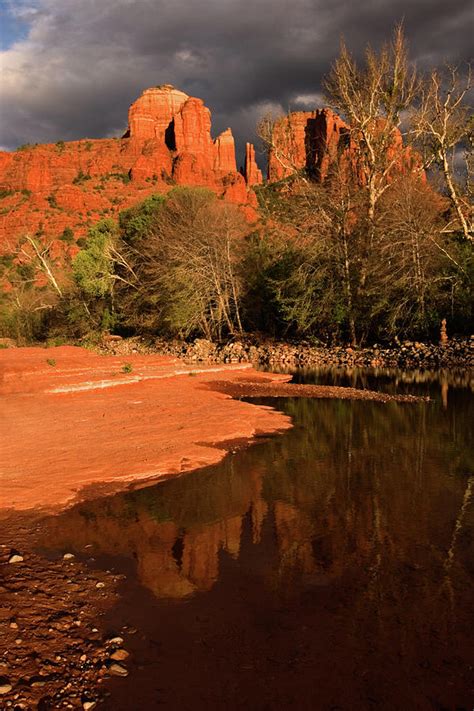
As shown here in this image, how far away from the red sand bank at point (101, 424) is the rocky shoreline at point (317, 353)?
22.3ft

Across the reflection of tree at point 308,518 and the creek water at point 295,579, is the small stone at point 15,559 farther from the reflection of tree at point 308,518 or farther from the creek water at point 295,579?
the reflection of tree at point 308,518

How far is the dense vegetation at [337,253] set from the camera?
85.9ft

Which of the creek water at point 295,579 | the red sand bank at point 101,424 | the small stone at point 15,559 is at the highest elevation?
the red sand bank at point 101,424

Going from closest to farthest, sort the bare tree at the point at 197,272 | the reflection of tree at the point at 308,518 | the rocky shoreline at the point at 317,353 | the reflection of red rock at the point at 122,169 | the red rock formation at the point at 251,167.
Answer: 1. the reflection of tree at the point at 308,518
2. the rocky shoreline at the point at 317,353
3. the bare tree at the point at 197,272
4. the reflection of red rock at the point at 122,169
5. the red rock formation at the point at 251,167

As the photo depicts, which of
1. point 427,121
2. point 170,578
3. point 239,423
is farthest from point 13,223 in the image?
point 170,578

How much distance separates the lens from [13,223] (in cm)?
8681

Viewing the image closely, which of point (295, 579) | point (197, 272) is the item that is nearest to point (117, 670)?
point (295, 579)

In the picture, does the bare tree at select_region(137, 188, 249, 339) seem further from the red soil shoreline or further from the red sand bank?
Answer: the red sand bank

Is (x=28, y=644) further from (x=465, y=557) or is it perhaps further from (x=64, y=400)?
(x=64, y=400)

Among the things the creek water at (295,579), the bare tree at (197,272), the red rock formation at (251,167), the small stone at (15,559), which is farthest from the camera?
the red rock formation at (251,167)

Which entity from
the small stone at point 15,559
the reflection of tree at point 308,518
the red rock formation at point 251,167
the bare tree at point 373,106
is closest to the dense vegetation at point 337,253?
the bare tree at point 373,106

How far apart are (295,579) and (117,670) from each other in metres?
1.99

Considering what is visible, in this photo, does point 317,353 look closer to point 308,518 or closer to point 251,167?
point 308,518

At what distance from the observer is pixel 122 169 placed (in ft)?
357
